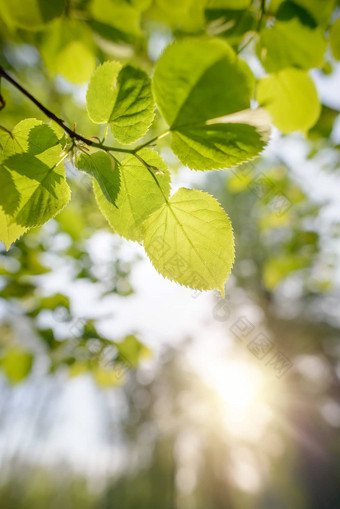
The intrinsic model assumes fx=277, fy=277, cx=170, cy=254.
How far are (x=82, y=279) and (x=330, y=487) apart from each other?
69.9ft

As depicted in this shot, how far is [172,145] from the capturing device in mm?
444

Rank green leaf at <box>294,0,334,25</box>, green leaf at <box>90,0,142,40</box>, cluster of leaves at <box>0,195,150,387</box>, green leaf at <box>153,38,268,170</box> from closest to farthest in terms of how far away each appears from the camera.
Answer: green leaf at <box>153,38,268,170</box> < green leaf at <box>294,0,334,25</box> < green leaf at <box>90,0,142,40</box> < cluster of leaves at <box>0,195,150,387</box>

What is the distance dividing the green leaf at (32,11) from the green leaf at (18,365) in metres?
1.59

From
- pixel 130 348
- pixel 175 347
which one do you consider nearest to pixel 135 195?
pixel 130 348

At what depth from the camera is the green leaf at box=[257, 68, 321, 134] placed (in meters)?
0.65

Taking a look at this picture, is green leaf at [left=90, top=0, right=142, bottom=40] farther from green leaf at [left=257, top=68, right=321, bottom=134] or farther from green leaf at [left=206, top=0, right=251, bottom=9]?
green leaf at [left=257, top=68, right=321, bottom=134]

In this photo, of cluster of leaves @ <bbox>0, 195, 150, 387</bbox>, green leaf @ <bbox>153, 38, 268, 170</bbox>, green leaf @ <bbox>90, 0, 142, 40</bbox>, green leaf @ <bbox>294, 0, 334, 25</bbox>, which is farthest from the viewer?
cluster of leaves @ <bbox>0, 195, 150, 387</bbox>

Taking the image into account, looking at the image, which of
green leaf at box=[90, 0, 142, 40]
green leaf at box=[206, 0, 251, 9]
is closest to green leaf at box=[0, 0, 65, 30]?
green leaf at box=[90, 0, 142, 40]

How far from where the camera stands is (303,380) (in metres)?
14.2

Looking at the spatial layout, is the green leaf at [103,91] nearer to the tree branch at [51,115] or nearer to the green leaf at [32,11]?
the tree branch at [51,115]

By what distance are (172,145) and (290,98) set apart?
43 centimetres

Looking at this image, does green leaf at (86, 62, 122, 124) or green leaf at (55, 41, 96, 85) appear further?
green leaf at (55, 41, 96, 85)

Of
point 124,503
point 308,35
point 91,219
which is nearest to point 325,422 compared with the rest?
point 124,503

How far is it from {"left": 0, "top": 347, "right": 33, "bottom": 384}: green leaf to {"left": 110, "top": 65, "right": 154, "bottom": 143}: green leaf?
63.1 inches
